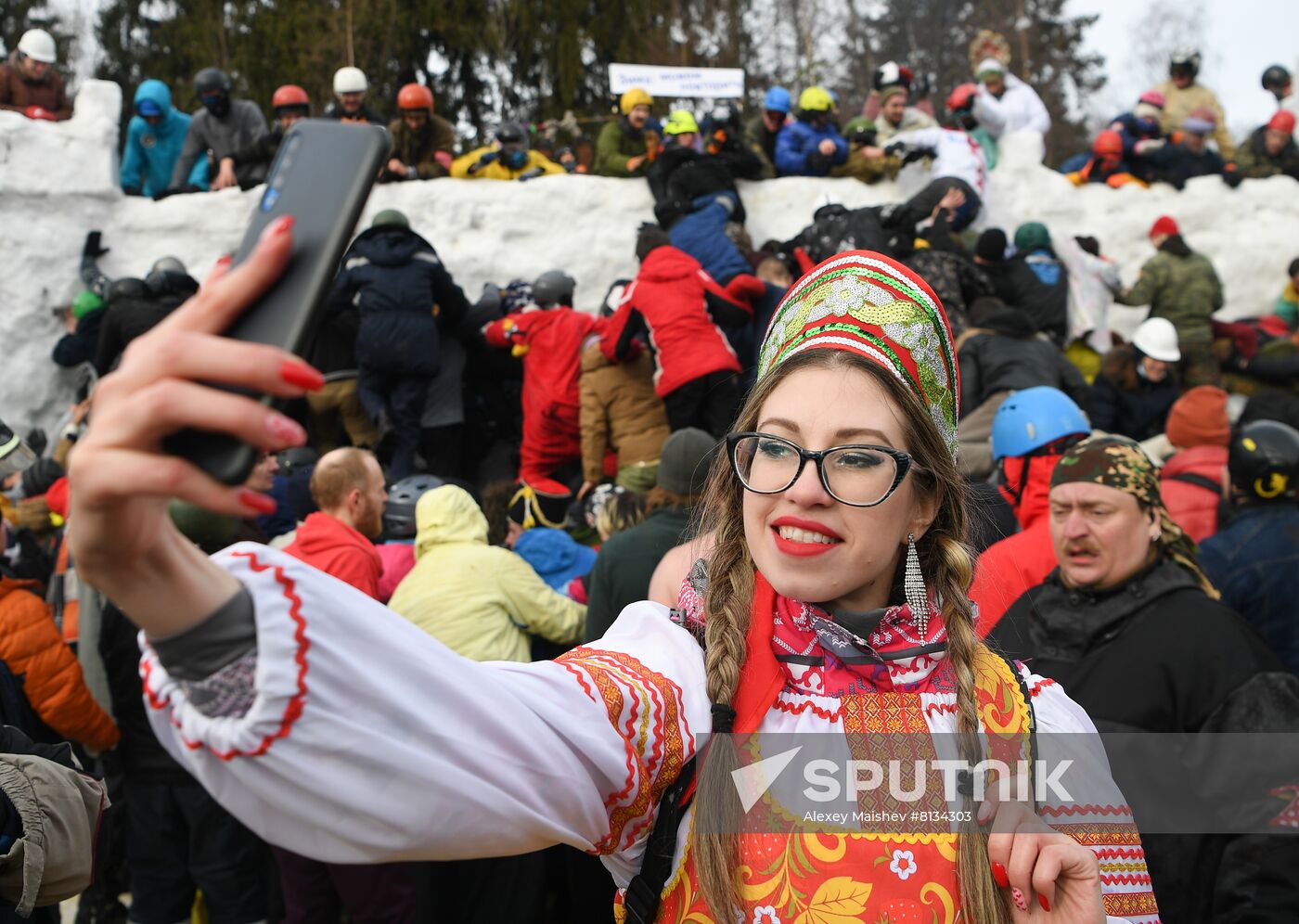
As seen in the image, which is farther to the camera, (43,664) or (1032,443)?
(1032,443)

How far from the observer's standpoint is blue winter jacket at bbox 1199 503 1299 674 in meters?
3.72

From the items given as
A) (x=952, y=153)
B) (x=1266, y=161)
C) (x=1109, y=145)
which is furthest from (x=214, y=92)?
(x=1266, y=161)

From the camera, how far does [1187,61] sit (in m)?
12.1

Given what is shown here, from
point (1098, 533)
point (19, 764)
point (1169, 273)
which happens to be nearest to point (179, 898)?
point (19, 764)

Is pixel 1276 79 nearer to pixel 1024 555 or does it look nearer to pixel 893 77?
pixel 893 77

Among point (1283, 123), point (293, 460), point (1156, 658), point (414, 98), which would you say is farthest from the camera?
point (1283, 123)

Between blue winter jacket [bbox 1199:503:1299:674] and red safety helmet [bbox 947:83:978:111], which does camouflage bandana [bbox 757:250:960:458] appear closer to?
blue winter jacket [bbox 1199:503:1299:674]

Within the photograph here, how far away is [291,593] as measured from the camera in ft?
3.52

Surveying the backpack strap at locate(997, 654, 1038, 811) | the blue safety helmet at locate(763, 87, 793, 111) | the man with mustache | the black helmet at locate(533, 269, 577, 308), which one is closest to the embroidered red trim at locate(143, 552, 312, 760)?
the backpack strap at locate(997, 654, 1038, 811)

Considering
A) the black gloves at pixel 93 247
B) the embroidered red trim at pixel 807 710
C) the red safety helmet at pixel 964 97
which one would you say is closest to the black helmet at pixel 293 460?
the black gloves at pixel 93 247

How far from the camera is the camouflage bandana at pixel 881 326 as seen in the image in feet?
5.98

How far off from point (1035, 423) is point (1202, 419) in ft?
4.84

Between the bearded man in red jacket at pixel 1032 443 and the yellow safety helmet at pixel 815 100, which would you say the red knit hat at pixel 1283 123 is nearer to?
the yellow safety helmet at pixel 815 100

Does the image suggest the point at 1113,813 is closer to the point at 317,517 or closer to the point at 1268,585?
the point at 1268,585
